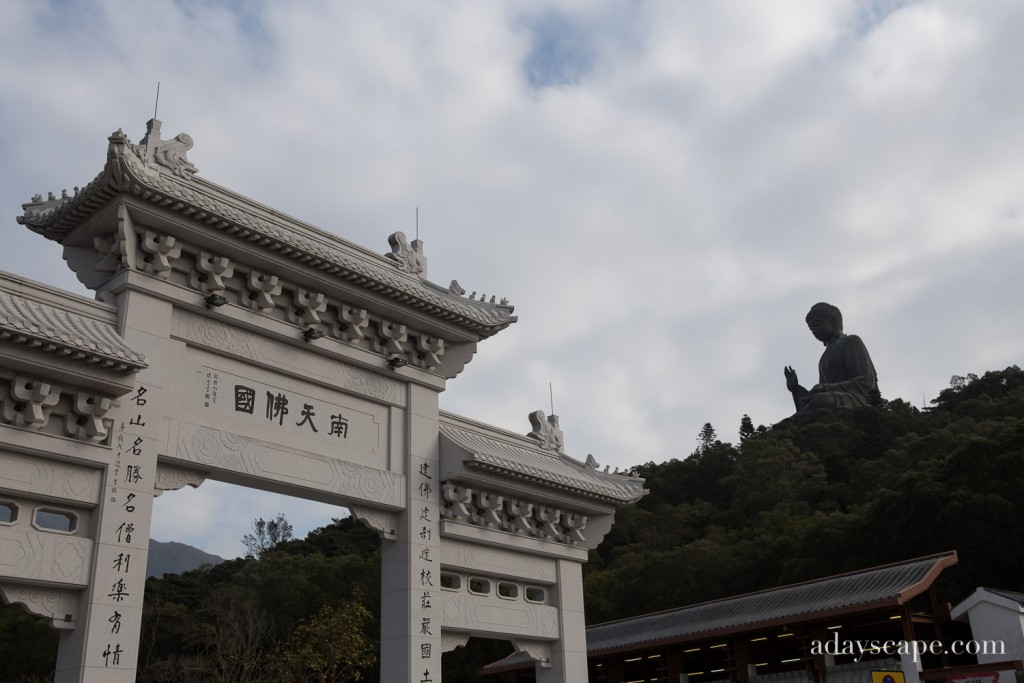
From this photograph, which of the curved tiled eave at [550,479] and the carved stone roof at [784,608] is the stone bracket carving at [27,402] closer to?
the curved tiled eave at [550,479]

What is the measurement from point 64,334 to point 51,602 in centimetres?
225

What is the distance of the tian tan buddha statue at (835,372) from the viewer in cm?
5419

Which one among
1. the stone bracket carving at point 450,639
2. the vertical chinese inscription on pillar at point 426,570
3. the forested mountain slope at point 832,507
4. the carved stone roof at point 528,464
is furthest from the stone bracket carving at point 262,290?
the forested mountain slope at point 832,507

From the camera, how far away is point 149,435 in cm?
845

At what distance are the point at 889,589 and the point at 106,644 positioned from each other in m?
13.0

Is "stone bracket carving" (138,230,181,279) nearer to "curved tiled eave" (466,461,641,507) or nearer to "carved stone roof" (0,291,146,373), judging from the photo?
"carved stone roof" (0,291,146,373)

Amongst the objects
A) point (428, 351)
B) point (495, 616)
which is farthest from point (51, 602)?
point (495, 616)

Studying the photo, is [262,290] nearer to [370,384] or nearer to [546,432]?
[370,384]

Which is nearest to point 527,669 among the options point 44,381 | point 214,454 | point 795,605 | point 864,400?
point 795,605

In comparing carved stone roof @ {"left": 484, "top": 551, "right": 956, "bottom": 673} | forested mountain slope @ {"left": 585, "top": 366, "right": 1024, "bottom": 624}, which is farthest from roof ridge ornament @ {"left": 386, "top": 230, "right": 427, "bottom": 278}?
forested mountain slope @ {"left": 585, "top": 366, "right": 1024, "bottom": 624}

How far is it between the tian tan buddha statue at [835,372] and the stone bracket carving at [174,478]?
49737 mm

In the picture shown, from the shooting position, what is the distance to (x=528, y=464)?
11.8 m

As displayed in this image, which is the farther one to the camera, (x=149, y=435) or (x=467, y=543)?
(x=467, y=543)

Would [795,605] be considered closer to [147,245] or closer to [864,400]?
[147,245]
